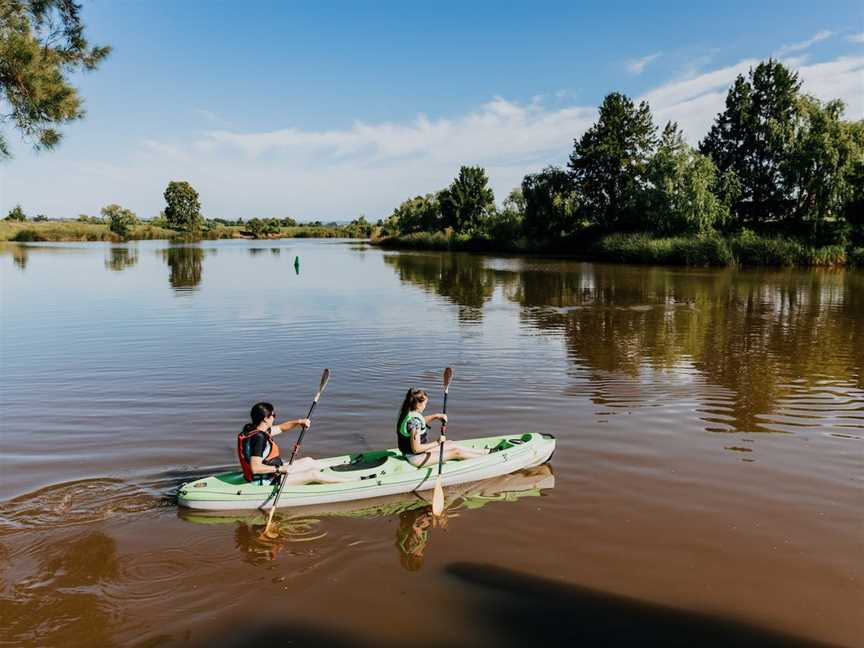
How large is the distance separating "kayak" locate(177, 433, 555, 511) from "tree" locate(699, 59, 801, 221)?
4862cm

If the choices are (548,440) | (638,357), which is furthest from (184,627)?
(638,357)

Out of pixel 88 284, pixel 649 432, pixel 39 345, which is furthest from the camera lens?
pixel 88 284

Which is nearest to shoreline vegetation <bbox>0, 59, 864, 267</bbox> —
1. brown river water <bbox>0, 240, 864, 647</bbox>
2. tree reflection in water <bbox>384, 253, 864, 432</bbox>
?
tree reflection in water <bbox>384, 253, 864, 432</bbox>

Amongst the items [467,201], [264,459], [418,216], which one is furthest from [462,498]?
[418,216]

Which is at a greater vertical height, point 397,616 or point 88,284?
point 88,284

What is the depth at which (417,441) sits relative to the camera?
7.61 meters

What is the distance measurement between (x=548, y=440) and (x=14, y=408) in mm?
9017

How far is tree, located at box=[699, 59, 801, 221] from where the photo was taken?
1916 inches

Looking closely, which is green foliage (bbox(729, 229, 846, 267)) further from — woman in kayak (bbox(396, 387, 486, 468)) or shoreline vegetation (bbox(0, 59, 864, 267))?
woman in kayak (bbox(396, 387, 486, 468))

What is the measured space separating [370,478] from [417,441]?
79 centimetres

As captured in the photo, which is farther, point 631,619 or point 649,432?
point 649,432

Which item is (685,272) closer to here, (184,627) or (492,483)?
(492,483)

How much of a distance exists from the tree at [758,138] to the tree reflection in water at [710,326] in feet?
52.3

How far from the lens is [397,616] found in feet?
16.3
